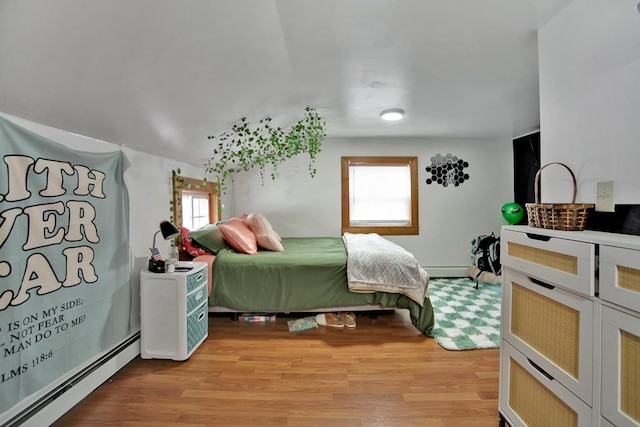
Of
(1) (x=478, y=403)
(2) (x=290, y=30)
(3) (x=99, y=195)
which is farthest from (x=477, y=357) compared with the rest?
(3) (x=99, y=195)

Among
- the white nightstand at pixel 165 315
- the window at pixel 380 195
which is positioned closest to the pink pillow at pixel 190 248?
the white nightstand at pixel 165 315

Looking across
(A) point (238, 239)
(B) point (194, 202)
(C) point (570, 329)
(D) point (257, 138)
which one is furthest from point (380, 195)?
(C) point (570, 329)

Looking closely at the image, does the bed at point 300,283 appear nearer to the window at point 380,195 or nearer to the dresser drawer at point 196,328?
the dresser drawer at point 196,328

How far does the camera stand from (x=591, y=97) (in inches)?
54.7

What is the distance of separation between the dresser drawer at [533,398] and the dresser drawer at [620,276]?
428 millimetres

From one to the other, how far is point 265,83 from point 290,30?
654mm

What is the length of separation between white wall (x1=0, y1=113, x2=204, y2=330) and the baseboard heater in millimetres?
216

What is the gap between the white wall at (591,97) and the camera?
1222mm

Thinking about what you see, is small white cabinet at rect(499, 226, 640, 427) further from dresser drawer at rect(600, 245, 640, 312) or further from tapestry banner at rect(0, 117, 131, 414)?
tapestry banner at rect(0, 117, 131, 414)

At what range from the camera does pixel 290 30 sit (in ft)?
6.12

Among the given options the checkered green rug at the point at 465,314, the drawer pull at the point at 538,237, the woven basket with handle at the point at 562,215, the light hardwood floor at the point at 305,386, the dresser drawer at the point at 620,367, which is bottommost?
the light hardwood floor at the point at 305,386

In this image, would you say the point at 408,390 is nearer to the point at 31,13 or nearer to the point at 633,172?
the point at 633,172

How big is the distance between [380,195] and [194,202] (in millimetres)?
2702

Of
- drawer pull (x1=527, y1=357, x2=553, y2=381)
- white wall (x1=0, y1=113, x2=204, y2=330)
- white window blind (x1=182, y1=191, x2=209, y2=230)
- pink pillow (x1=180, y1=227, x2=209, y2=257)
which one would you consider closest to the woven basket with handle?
drawer pull (x1=527, y1=357, x2=553, y2=381)
